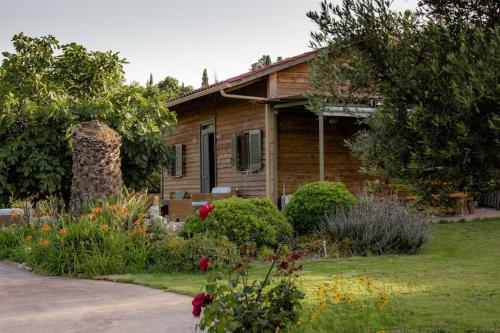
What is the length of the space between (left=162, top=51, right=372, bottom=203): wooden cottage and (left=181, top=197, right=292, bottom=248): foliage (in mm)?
Answer: 4548

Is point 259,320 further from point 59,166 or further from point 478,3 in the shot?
point 59,166

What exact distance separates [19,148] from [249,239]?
16.6ft

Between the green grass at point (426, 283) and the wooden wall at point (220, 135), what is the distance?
6155mm

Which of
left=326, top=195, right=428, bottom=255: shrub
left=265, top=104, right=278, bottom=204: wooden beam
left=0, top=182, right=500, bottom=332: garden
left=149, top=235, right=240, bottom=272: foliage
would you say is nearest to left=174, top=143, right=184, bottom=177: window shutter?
left=265, top=104, right=278, bottom=204: wooden beam

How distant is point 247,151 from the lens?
18.2 meters

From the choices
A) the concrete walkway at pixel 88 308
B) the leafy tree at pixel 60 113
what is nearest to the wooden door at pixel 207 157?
the leafy tree at pixel 60 113

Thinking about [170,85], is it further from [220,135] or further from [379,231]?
[379,231]

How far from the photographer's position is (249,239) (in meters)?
10.7

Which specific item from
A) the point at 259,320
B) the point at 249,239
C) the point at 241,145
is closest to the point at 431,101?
the point at 259,320

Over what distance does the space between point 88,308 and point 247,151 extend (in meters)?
11.7

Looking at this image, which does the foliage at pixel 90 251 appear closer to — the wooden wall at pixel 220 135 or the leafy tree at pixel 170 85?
the wooden wall at pixel 220 135

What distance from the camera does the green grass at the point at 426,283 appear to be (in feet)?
19.4

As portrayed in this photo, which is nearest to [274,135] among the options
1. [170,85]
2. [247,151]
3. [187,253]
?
[247,151]

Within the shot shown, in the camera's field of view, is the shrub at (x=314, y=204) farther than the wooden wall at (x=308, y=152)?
No
